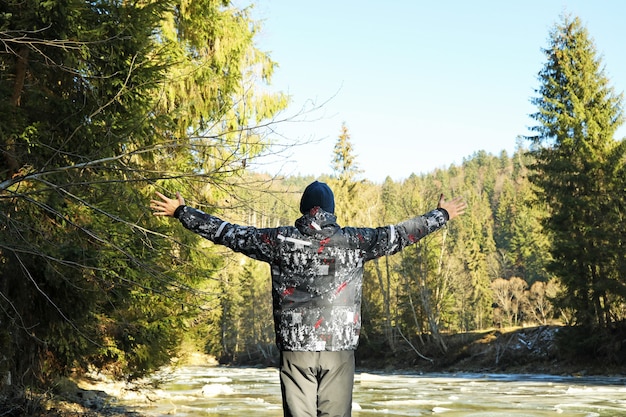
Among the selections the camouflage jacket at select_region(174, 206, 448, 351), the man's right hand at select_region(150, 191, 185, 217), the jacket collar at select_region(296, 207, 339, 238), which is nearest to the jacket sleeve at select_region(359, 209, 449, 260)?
the camouflage jacket at select_region(174, 206, 448, 351)

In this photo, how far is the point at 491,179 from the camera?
116438mm

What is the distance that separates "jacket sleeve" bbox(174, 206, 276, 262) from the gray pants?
52 centimetres

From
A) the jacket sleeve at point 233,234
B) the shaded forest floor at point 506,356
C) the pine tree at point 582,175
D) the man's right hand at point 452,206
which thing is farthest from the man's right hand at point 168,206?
the pine tree at point 582,175

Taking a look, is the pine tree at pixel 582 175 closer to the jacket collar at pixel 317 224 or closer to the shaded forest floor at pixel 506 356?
the shaded forest floor at pixel 506 356

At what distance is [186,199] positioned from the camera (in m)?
4.50

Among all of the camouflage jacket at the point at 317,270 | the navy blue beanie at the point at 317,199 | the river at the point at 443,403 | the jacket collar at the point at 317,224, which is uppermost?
the navy blue beanie at the point at 317,199

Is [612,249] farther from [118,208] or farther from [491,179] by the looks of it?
[491,179]

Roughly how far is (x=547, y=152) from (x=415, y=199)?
33.9 feet

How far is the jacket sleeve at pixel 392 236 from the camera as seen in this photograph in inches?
132

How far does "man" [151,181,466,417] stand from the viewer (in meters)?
3.20

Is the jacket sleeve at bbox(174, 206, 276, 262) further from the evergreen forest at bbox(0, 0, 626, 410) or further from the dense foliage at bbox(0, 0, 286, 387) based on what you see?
the dense foliage at bbox(0, 0, 286, 387)

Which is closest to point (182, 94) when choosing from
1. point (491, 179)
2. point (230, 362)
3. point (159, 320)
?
point (159, 320)

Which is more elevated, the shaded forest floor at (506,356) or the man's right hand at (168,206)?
the man's right hand at (168,206)

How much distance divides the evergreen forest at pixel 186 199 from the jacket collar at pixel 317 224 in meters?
0.67
